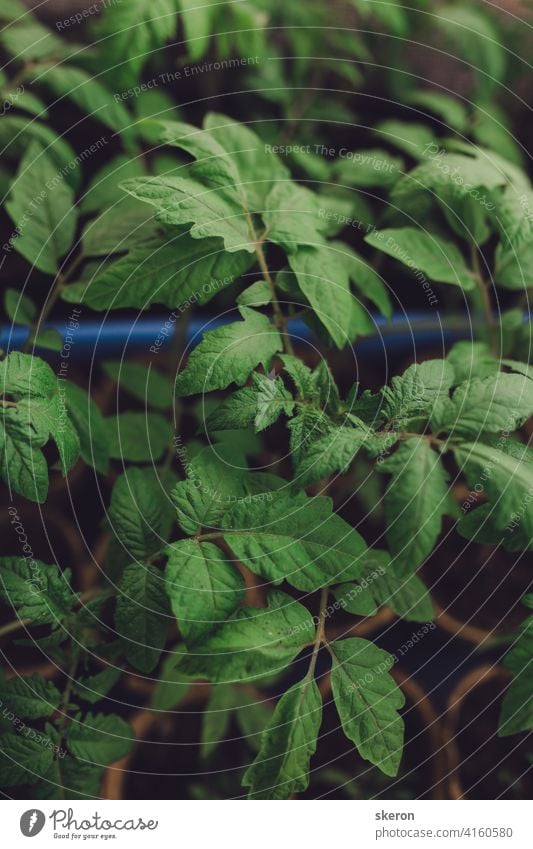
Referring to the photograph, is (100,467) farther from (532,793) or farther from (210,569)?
(532,793)

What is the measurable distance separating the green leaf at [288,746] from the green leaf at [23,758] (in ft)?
0.67

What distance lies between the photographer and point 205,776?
0.96m

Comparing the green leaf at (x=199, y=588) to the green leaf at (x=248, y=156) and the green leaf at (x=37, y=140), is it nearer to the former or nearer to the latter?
the green leaf at (x=248, y=156)

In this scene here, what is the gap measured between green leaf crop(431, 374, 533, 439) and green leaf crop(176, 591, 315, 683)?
0.21 meters

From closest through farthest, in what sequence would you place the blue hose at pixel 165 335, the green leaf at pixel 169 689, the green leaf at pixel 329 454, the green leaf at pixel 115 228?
1. the green leaf at pixel 329 454
2. the green leaf at pixel 115 228
3. the green leaf at pixel 169 689
4. the blue hose at pixel 165 335

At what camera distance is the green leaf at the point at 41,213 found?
31.3 inches

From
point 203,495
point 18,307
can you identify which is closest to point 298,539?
point 203,495

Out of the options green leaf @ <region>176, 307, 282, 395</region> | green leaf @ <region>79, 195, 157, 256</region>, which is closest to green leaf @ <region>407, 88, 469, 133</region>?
green leaf @ <region>79, 195, 157, 256</region>

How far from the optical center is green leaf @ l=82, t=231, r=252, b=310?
2.19 feet

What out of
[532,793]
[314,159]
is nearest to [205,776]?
[532,793]

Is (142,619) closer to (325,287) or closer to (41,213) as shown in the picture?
(325,287)

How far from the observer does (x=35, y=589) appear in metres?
0.68

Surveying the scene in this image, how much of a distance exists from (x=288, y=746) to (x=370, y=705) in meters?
0.08
